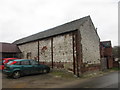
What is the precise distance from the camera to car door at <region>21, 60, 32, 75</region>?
10.2 metres

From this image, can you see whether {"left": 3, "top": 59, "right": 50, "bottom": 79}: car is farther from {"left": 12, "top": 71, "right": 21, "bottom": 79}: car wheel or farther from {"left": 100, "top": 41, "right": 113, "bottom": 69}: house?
{"left": 100, "top": 41, "right": 113, "bottom": 69}: house

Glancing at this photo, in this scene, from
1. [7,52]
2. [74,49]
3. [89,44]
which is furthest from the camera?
[7,52]

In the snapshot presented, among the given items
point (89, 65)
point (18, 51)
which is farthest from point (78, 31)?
point (18, 51)

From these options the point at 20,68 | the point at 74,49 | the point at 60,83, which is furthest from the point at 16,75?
the point at 74,49

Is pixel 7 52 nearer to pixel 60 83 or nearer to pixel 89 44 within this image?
pixel 60 83

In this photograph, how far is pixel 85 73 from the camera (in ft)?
37.5

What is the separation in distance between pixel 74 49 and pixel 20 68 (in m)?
5.77

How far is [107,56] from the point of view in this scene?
19.6 meters

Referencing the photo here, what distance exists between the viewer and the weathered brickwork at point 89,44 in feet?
39.4

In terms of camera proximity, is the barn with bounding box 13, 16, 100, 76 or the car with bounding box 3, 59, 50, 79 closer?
the car with bounding box 3, 59, 50, 79

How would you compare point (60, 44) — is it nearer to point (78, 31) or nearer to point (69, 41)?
point (69, 41)

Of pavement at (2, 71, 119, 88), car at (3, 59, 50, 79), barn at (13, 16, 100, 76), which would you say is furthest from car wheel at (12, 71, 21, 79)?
barn at (13, 16, 100, 76)

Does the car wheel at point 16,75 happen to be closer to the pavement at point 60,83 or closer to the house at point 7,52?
the pavement at point 60,83

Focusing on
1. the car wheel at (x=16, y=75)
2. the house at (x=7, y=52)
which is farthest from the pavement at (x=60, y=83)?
the house at (x=7, y=52)
